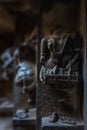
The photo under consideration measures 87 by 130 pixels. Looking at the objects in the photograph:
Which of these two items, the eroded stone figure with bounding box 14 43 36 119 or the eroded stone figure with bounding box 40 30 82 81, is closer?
the eroded stone figure with bounding box 40 30 82 81

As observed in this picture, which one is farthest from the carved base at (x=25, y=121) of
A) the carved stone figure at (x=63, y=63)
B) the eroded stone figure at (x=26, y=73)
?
the carved stone figure at (x=63, y=63)

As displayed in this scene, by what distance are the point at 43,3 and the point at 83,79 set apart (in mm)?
995

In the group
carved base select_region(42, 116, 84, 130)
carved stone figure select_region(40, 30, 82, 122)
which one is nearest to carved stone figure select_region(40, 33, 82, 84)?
carved stone figure select_region(40, 30, 82, 122)

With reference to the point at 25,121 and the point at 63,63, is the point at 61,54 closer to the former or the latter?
the point at 63,63

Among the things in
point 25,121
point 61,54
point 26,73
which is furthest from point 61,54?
point 25,121

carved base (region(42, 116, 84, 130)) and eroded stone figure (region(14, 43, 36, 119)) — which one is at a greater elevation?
eroded stone figure (region(14, 43, 36, 119))

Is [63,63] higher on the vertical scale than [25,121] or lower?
higher

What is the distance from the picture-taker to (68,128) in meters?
1.67

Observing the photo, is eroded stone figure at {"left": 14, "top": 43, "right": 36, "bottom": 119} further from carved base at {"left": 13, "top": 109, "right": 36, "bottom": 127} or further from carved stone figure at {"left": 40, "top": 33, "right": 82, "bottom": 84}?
carved stone figure at {"left": 40, "top": 33, "right": 82, "bottom": 84}

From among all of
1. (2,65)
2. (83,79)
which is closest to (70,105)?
(83,79)

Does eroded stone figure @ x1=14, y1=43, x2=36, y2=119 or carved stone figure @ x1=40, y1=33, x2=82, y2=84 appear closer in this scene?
carved stone figure @ x1=40, y1=33, x2=82, y2=84

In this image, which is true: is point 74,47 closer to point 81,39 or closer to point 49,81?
point 81,39

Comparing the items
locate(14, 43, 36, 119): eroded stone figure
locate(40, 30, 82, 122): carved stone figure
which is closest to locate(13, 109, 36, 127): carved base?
locate(14, 43, 36, 119): eroded stone figure

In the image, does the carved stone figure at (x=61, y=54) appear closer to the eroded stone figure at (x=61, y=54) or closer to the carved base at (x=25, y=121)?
the eroded stone figure at (x=61, y=54)
